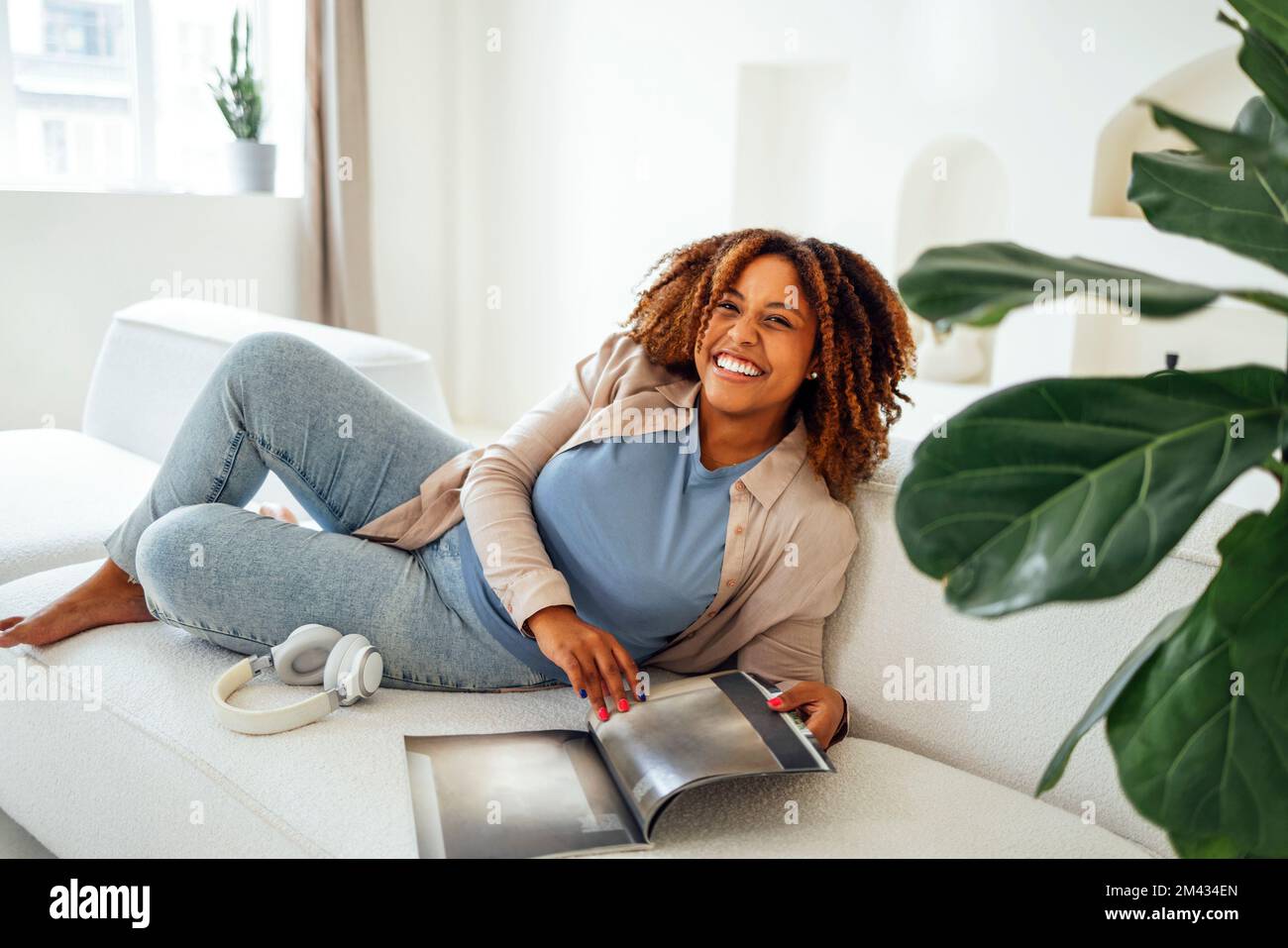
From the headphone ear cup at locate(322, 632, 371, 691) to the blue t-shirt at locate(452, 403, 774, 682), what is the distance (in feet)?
0.57

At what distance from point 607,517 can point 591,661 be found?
0.20 meters

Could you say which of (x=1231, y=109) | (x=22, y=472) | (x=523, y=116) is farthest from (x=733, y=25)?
(x=22, y=472)

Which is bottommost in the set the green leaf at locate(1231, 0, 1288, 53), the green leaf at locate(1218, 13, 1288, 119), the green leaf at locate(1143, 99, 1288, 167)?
the green leaf at locate(1143, 99, 1288, 167)

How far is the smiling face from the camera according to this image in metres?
1.43

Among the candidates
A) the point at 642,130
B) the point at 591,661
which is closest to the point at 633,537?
the point at 591,661

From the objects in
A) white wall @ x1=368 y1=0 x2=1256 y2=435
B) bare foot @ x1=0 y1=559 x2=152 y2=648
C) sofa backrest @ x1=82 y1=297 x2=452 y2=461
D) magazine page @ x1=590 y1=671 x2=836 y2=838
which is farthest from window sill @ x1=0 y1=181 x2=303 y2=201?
magazine page @ x1=590 y1=671 x2=836 y2=838

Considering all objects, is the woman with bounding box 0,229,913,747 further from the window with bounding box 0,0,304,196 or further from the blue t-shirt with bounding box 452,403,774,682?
the window with bounding box 0,0,304,196

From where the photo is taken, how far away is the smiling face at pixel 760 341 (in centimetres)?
143

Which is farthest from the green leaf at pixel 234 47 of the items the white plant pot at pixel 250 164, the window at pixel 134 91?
the white plant pot at pixel 250 164

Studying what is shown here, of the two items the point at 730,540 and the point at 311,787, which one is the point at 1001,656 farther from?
the point at 311,787

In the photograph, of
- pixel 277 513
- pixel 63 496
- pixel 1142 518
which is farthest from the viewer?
pixel 63 496

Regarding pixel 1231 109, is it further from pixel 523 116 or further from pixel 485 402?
pixel 485 402

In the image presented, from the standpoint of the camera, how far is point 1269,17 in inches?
24.6

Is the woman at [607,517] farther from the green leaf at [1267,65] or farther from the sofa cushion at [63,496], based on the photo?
the green leaf at [1267,65]
